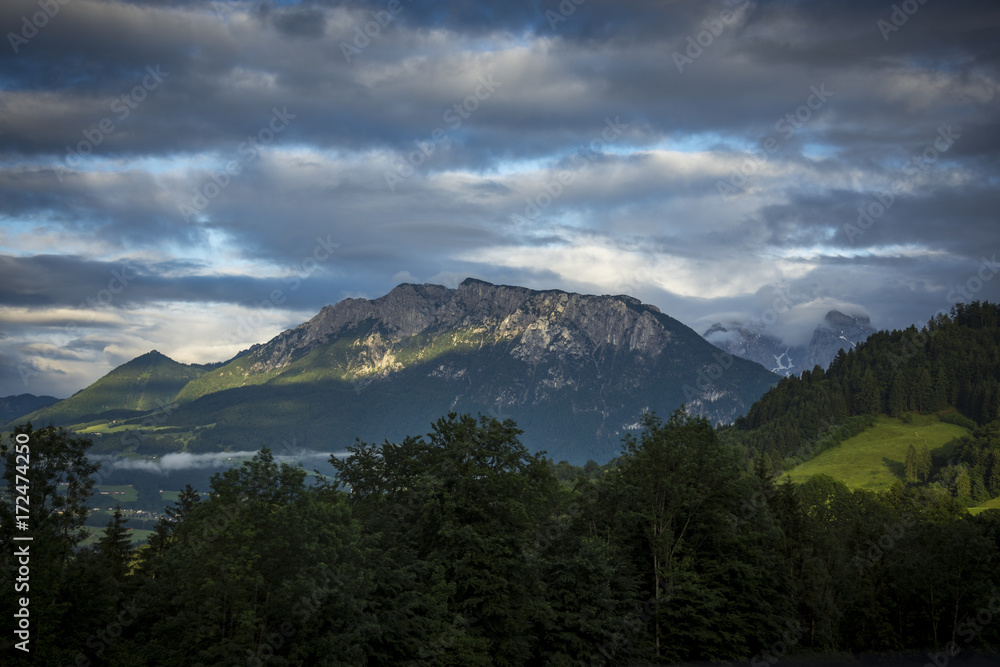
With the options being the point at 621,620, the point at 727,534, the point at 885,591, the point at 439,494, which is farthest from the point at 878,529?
the point at 439,494

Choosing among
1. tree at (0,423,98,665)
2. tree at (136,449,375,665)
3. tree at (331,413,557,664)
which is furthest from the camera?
tree at (331,413,557,664)

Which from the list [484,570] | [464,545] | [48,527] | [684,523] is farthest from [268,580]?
[684,523]

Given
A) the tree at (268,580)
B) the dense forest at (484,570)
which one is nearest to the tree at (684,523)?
the dense forest at (484,570)

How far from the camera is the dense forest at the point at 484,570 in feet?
144

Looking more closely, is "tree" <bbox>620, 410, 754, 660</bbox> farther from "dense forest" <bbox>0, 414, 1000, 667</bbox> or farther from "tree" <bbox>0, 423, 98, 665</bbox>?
"tree" <bbox>0, 423, 98, 665</bbox>

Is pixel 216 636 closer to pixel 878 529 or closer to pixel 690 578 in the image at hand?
pixel 690 578

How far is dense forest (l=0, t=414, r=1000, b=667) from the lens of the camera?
44.0 meters

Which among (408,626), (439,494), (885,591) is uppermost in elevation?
(439,494)

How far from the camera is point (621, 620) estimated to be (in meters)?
58.2

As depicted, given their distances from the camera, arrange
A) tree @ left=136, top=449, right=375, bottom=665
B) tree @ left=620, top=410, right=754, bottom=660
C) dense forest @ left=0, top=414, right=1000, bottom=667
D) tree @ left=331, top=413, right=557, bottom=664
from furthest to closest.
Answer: tree @ left=620, top=410, right=754, bottom=660, tree @ left=331, top=413, right=557, bottom=664, dense forest @ left=0, top=414, right=1000, bottom=667, tree @ left=136, top=449, right=375, bottom=665

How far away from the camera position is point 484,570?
5375 cm

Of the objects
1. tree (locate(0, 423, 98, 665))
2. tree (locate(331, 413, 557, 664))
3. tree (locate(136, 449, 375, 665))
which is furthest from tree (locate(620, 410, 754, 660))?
tree (locate(0, 423, 98, 665))

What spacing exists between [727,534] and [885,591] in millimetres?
30768

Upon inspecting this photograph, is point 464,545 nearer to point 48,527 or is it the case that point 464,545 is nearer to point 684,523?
point 684,523
